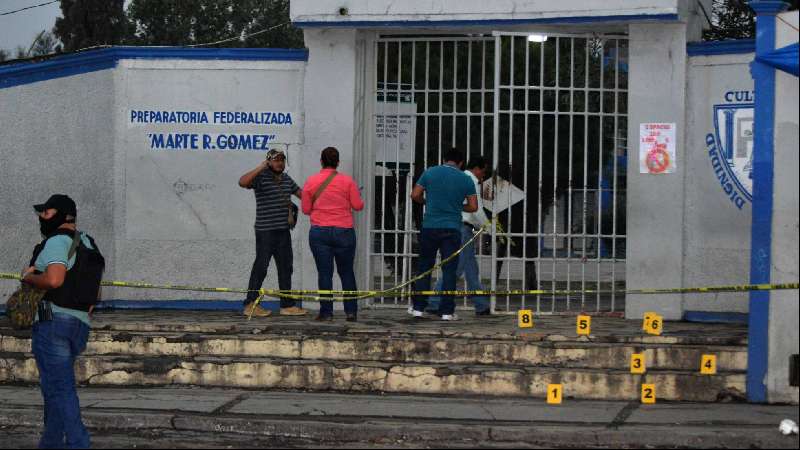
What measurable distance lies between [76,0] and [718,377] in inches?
1576

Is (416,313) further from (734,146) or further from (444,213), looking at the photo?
(734,146)

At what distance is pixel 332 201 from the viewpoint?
1252 cm

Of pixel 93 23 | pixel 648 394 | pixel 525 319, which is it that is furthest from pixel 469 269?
pixel 93 23

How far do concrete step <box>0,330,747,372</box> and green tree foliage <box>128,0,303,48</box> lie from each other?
45.8m

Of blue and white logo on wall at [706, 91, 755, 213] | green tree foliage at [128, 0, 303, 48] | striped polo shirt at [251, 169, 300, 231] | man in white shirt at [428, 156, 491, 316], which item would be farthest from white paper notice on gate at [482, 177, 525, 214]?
green tree foliage at [128, 0, 303, 48]

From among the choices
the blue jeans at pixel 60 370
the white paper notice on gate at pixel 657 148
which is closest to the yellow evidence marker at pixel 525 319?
the white paper notice on gate at pixel 657 148

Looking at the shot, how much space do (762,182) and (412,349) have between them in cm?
330

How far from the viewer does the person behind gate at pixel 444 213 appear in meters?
12.8

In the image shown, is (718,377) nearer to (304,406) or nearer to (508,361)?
(508,361)

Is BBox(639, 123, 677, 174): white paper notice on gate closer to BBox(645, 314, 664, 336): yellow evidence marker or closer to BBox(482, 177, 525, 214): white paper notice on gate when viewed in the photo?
BBox(482, 177, 525, 214): white paper notice on gate

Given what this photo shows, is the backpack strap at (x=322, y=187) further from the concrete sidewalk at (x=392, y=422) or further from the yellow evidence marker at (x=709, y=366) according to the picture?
the yellow evidence marker at (x=709, y=366)

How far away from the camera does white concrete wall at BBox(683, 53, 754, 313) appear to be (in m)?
12.7

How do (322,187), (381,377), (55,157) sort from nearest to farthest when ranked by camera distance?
1. (381,377)
2. (322,187)
3. (55,157)

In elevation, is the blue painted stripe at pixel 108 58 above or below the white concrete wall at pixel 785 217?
above
